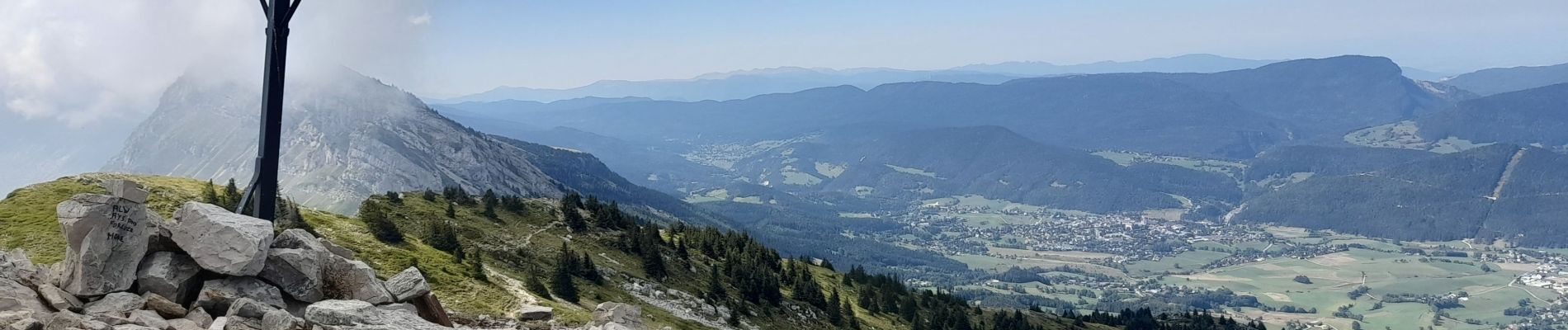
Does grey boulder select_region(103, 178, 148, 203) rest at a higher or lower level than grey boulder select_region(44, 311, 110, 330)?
higher

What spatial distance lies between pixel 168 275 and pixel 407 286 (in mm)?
4305

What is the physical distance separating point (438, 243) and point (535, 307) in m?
20.9

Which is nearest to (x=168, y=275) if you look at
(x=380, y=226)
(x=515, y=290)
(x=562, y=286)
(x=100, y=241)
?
(x=100, y=241)

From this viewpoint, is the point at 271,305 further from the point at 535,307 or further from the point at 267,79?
the point at 535,307

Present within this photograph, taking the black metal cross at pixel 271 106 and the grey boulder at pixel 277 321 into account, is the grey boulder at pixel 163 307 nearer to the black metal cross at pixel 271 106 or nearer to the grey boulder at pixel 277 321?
the grey boulder at pixel 277 321

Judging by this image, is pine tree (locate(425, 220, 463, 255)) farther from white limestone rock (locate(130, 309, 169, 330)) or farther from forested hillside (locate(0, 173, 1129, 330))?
white limestone rock (locate(130, 309, 169, 330))

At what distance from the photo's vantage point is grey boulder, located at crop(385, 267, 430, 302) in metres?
18.1

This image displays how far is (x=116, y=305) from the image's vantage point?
14766 mm

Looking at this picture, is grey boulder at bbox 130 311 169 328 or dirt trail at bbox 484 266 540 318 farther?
dirt trail at bbox 484 266 540 318

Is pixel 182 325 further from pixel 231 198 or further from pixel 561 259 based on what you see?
pixel 561 259

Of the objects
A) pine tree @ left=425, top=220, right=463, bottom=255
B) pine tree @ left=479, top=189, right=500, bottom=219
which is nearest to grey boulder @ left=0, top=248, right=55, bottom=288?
pine tree @ left=425, top=220, right=463, bottom=255

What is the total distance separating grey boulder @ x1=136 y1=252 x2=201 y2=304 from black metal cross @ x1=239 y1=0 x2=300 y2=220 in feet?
5.11

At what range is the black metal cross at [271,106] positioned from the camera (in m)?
16.8

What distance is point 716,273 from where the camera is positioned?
61875mm
